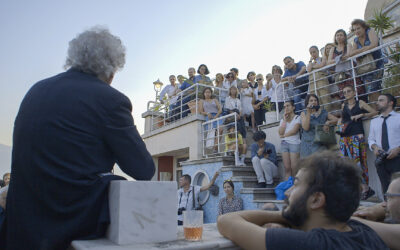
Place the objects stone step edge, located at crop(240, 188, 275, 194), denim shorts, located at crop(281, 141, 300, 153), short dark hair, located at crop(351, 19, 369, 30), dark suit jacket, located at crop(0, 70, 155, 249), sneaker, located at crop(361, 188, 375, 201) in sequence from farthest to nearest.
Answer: stone step edge, located at crop(240, 188, 275, 194) → denim shorts, located at crop(281, 141, 300, 153) → short dark hair, located at crop(351, 19, 369, 30) → sneaker, located at crop(361, 188, 375, 201) → dark suit jacket, located at crop(0, 70, 155, 249)

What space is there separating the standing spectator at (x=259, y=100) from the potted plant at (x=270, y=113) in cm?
32

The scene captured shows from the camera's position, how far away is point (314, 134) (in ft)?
18.1

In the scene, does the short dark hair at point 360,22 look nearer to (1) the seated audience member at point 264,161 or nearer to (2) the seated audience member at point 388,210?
(1) the seated audience member at point 264,161

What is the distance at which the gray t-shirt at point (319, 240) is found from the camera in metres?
1.34

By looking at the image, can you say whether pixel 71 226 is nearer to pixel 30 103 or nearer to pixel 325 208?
pixel 30 103

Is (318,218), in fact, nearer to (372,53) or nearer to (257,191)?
(257,191)

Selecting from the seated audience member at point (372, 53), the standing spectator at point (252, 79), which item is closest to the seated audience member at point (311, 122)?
the seated audience member at point (372, 53)

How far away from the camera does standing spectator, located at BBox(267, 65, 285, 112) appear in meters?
7.58

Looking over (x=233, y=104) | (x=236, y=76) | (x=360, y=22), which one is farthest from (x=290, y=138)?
(x=236, y=76)

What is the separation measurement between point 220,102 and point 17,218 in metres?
8.07

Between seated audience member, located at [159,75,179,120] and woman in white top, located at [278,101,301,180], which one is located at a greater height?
seated audience member, located at [159,75,179,120]

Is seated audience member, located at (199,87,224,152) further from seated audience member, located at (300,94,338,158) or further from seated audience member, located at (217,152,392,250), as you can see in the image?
seated audience member, located at (217,152,392,250)

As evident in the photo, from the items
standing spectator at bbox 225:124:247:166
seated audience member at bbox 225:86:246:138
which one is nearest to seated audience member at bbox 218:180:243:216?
standing spectator at bbox 225:124:247:166

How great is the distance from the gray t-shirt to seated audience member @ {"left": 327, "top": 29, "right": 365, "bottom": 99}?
4950 millimetres
